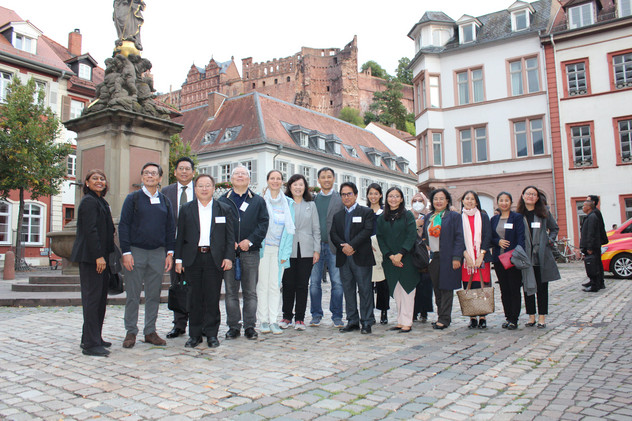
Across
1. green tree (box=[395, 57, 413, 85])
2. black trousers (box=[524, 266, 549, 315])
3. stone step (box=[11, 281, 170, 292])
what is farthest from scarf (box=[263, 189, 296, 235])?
green tree (box=[395, 57, 413, 85])

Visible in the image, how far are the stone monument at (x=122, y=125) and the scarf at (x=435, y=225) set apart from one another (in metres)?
5.88

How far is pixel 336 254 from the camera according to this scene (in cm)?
684

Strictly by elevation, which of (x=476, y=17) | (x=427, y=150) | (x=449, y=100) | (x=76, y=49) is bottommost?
(x=427, y=150)

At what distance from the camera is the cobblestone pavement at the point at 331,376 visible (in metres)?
3.51

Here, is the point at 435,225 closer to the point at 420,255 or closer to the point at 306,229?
the point at 420,255

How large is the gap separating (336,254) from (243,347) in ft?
6.13

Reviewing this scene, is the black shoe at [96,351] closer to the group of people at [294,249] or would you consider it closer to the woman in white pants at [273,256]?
the group of people at [294,249]

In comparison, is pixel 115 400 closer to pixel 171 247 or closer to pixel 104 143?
pixel 171 247

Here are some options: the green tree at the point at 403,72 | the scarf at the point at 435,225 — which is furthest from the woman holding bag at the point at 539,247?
the green tree at the point at 403,72

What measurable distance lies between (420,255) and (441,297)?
674 millimetres

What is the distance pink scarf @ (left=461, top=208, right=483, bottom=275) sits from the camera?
22.5 feet

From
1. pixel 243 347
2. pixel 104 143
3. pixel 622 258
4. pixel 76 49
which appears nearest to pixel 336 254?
pixel 243 347

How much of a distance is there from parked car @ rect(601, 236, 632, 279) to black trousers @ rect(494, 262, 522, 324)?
27.1 ft

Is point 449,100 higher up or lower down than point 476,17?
lower down
